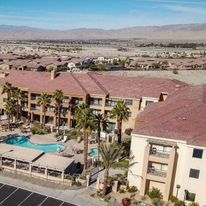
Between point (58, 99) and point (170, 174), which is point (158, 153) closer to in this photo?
point (170, 174)

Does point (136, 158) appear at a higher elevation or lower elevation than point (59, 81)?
lower

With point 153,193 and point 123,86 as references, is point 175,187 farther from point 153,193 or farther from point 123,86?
point 123,86

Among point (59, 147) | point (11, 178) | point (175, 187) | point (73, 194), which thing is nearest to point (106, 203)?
point (73, 194)

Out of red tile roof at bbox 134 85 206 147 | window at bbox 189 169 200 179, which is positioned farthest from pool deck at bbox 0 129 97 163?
window at bbox 189 169 200 179

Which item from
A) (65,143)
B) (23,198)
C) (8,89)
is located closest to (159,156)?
(23,198)

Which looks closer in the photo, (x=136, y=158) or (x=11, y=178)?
(x=136, y=158)

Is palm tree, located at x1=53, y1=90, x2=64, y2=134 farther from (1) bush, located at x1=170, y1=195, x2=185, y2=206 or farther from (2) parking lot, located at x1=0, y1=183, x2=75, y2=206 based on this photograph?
(1) bush, located at x1=170, y1=195, x2=185, y2=206
